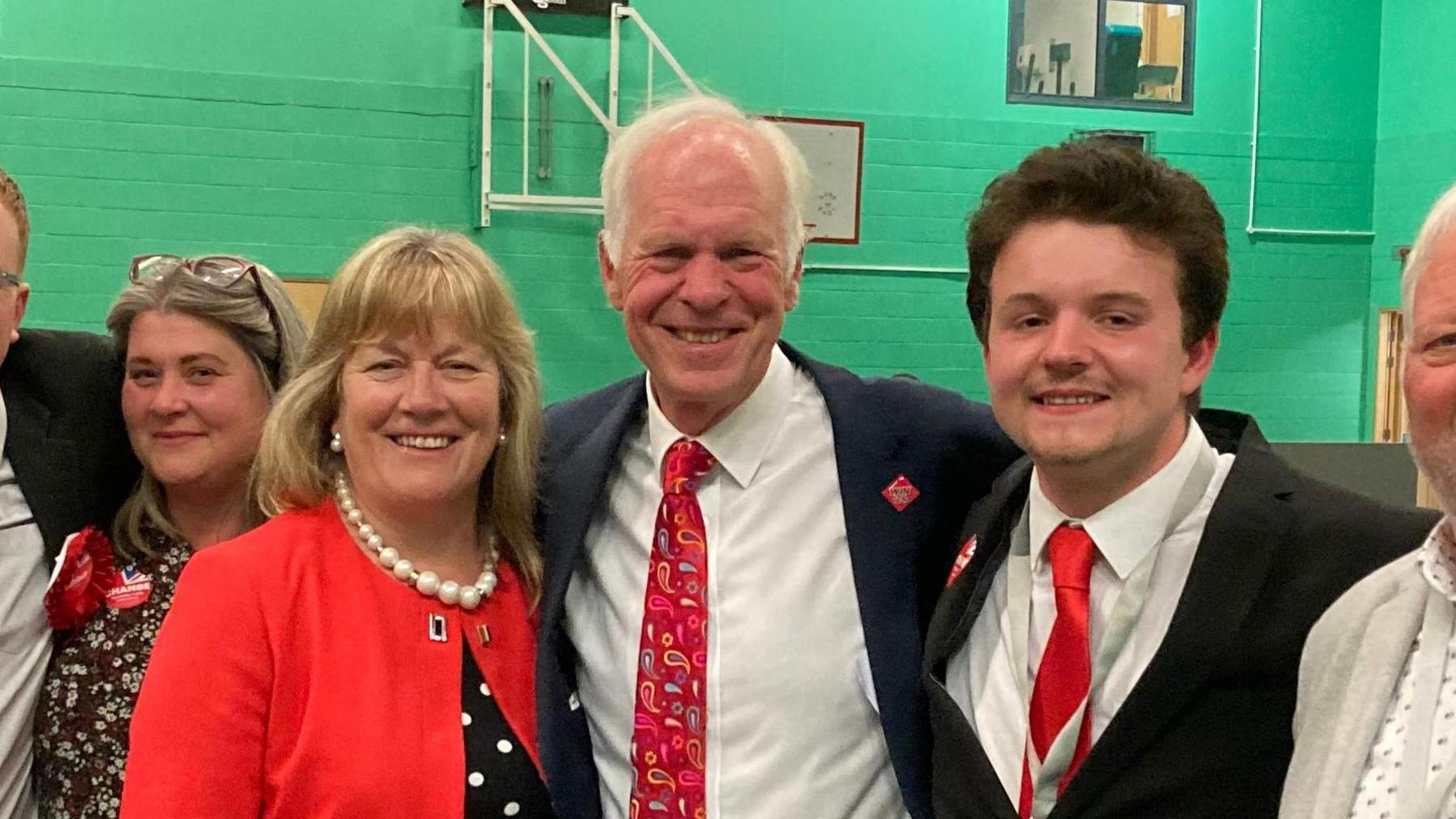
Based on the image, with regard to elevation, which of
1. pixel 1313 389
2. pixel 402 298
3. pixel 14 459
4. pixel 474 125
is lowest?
pixel 1313 389

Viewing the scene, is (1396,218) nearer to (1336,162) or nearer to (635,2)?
(1336,162)

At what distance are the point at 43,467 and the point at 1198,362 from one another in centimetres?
A: 202

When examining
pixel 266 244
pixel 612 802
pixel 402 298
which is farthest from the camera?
pixel 266 244

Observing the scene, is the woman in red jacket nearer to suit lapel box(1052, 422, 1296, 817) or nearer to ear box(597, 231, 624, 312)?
ear box(597, 231, 624, 312)

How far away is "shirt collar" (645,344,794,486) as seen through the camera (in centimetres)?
238

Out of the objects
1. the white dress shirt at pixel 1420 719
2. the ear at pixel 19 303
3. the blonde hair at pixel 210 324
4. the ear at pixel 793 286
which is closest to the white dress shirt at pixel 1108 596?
the white dress shirt at pixel 1420 719

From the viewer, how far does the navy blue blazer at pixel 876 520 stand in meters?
2.18

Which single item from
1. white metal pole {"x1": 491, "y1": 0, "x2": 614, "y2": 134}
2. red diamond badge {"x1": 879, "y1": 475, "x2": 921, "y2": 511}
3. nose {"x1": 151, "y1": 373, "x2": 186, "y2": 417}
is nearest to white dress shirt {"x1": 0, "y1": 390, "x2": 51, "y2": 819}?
nose {"x1": 151, "y1": 373, "x2": 186, "y2": 417}

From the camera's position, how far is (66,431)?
259 centimetres

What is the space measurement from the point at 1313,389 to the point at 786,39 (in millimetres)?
4477

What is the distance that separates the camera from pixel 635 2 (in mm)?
8570

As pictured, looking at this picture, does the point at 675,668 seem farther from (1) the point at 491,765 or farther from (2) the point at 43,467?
(2) the point at 43,467

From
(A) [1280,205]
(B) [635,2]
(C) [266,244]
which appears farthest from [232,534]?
(A) [1280,205]

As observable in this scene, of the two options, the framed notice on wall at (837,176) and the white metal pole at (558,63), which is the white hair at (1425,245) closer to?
the white metal pole at (558,63)
